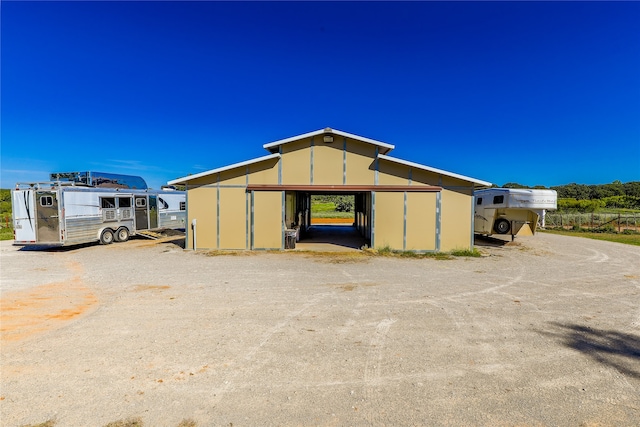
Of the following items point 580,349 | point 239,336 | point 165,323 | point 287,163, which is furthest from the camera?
point 287,163

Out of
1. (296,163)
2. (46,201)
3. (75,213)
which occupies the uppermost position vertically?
(296,163)

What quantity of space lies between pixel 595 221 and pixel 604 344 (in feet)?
96.8

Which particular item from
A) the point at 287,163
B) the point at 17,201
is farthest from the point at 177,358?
the point at 17,201

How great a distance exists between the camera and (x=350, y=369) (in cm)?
389

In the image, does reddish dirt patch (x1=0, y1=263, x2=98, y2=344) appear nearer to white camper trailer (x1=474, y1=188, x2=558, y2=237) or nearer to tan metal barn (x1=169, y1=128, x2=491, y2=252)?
tan metal barn (x1=169, y1=128, x2=491, y2=252)

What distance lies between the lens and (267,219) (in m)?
13.4

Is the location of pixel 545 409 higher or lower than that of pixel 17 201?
lower

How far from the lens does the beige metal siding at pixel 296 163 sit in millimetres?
13398

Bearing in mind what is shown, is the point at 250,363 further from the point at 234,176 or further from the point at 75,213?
the point at 75,213

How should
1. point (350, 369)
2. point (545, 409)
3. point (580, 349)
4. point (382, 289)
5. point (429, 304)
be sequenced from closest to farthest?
point (545, 409) < point (350, 369) < point (580, 349) < point (429, 304) < point (382, 289)

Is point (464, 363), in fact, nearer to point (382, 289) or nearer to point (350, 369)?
point (350, 369)

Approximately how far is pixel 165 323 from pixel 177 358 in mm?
1405

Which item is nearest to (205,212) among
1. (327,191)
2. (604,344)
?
(327,191)

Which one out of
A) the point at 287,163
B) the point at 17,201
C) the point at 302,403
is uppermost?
the point at 287,163
